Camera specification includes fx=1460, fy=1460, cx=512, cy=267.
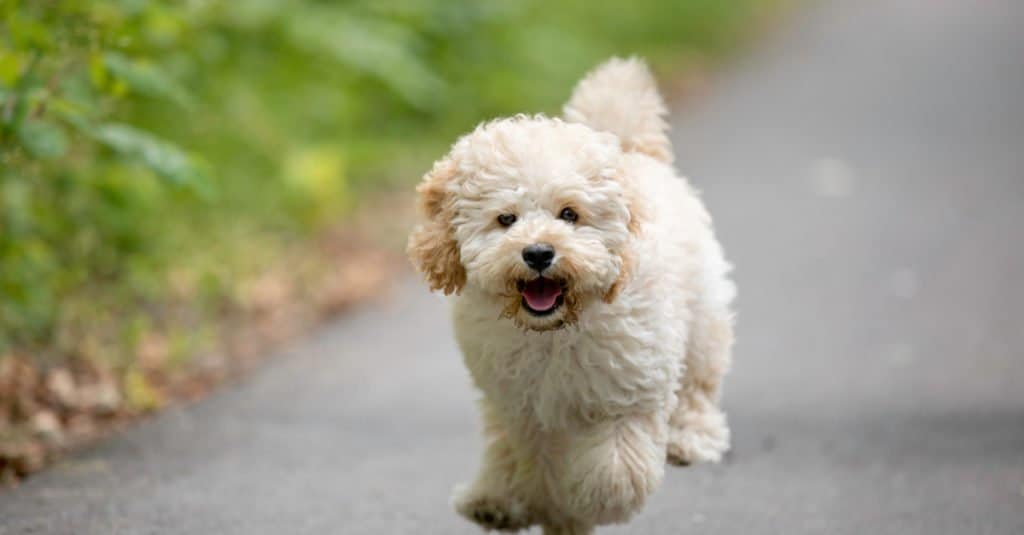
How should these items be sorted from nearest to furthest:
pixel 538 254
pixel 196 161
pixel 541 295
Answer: pixel 538 254 < pixel 541 295 < pixel 196 161

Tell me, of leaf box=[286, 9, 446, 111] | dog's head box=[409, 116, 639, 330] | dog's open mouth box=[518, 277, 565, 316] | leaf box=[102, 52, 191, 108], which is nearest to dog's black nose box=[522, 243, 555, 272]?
dog's head box=[409, 116, 639, 330]

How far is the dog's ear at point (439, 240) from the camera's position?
4980 mm

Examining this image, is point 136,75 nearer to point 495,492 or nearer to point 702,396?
point 495,492

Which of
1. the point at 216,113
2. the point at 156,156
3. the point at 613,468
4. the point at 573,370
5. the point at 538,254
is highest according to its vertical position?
the point at 216,113

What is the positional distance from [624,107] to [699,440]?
134cm

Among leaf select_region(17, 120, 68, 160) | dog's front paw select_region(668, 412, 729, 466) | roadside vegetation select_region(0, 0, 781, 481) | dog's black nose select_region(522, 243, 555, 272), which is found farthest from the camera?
roadside vegetation select_region(0, 0, 781, 481)

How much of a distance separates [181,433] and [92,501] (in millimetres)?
1154

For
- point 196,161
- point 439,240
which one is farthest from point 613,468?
point 196,161

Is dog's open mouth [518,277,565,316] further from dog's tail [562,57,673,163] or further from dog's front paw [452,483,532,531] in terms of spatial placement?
dog's tail [562,57,673,163]

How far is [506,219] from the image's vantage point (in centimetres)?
479

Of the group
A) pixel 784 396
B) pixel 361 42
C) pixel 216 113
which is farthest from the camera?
pixel 361 42

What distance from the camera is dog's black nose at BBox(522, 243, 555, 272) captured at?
4.61 m

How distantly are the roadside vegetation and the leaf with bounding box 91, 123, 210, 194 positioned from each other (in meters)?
0.01

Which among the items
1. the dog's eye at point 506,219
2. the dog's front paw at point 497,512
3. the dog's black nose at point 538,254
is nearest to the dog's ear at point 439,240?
the dog's eye at point 506,219
